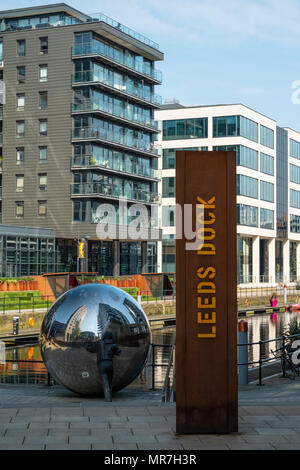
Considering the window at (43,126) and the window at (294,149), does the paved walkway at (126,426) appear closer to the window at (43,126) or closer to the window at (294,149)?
the window at (43,126)

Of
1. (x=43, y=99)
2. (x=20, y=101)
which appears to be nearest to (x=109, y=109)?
(x=43, y=99)

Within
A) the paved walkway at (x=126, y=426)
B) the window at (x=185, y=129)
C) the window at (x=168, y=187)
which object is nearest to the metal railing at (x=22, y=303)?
the paved walkway at (x=126, y=426)

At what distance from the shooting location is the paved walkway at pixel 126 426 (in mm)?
8055

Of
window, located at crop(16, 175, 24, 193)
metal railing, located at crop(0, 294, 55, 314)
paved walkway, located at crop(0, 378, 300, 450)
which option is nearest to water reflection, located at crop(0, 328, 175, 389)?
paved walkway, located at crop(0, 378, 300, 450)

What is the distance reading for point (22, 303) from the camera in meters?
37.0

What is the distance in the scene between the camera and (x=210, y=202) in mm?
8961

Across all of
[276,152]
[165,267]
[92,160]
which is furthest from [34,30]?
[276,152]

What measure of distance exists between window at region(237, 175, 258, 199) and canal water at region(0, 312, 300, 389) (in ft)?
113

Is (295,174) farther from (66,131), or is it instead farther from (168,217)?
(66,131)

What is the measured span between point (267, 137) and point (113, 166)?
30848 millimetres

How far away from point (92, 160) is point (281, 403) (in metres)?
48.7

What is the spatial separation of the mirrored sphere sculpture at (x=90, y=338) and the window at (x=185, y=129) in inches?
2733

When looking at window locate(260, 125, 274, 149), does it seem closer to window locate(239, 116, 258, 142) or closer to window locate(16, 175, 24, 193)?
window locate(239, 116, 258, 142)
